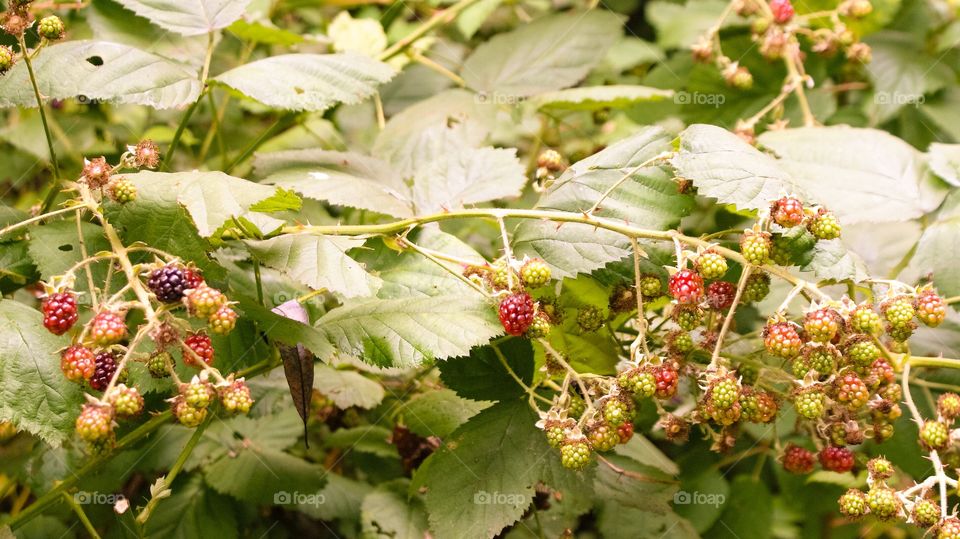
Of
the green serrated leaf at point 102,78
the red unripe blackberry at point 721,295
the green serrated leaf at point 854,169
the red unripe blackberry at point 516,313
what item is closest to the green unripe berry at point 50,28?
the green serrated leaf at point 102,78

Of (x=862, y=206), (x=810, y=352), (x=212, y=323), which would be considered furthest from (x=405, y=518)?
(x=862, y=206)

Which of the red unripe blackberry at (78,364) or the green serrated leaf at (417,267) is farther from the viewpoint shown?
the green serrated leaf at (417,267)

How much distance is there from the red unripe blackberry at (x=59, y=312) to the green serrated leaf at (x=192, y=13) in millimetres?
739

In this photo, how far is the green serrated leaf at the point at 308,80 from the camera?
1471mm

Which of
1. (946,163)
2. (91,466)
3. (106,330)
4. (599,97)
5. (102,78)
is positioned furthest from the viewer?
(599,97)

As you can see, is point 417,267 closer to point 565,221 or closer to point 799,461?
point 565,221

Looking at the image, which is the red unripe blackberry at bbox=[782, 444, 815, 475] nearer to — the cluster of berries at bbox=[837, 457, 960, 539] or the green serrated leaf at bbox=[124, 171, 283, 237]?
the cluster of berries at bbox=[837, 457, 960, 539]

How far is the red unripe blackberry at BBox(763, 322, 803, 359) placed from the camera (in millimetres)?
1089

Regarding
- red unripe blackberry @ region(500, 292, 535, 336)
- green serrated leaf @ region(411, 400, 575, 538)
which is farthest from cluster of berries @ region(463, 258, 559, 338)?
green serrated leaf @ region(411, 400, 575, 538)

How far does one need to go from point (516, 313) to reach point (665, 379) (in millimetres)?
223

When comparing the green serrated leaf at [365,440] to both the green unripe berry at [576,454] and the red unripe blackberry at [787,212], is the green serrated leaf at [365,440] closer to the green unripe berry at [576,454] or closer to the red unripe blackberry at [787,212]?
the green unripe berry at [576,454]

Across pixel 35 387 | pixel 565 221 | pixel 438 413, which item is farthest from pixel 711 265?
pixel 35 387

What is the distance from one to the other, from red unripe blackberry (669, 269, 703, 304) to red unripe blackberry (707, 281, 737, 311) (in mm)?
111

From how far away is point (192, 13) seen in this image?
1.61 m
